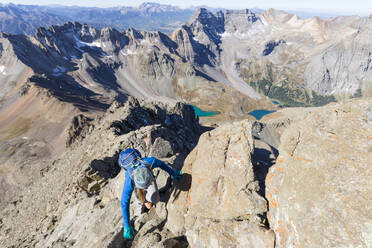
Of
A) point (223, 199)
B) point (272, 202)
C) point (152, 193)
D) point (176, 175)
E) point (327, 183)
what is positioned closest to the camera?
point (327, 183)

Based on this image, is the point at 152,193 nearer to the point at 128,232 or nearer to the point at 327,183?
the point at 128,232

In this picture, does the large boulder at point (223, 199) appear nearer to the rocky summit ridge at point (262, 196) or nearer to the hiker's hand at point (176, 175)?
→ the rocky summit ridge at point (262, 196)

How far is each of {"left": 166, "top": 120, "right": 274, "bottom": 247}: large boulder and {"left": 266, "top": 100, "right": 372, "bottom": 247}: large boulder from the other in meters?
1.00

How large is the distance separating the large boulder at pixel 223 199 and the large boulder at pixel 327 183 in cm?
100

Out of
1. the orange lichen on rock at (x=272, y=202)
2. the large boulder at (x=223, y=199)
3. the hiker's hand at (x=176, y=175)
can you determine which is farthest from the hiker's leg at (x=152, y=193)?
the orange lichen on rock at (x=272, y=202)

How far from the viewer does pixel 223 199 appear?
11.0 metres

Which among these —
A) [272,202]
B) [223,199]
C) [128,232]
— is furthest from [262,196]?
[128,232]

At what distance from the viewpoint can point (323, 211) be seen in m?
7.51

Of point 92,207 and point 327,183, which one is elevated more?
point 327,183

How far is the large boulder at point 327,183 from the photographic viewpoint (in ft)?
22.5

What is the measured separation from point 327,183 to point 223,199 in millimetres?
5146

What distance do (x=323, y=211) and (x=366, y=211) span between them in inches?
51.0

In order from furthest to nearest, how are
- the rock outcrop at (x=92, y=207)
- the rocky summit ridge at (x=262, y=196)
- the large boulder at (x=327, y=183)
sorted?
the rock outcrop at (x=92, y=207)
the rocky summit ridge at (x=262, y=196)
the large boulder at (x=327, y=183)

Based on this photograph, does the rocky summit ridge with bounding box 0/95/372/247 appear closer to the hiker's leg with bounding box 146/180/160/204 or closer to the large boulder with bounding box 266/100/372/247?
the large boulder with bounding box 266/100/372/247
